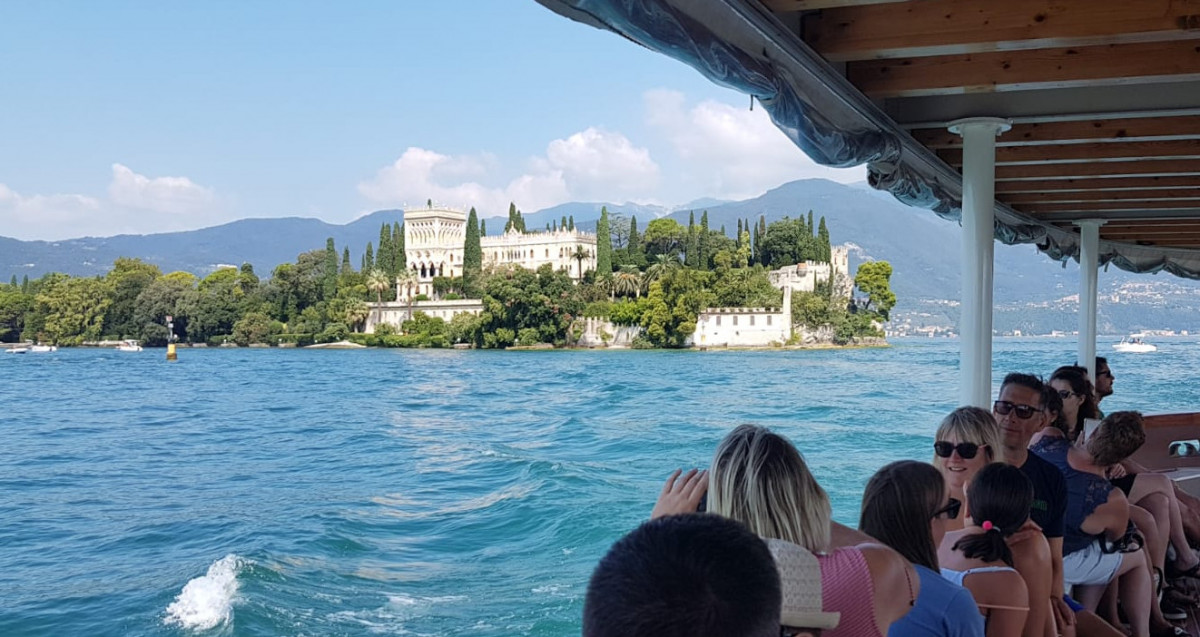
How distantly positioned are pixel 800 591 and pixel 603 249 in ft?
218

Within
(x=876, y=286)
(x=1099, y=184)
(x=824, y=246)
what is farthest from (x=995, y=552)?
(x=824, y=246)

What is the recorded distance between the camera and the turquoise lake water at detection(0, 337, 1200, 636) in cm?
905

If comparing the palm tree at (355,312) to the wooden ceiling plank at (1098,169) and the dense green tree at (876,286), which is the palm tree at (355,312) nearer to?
the dense green tree at (876,286)

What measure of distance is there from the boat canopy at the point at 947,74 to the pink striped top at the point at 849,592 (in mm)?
1117

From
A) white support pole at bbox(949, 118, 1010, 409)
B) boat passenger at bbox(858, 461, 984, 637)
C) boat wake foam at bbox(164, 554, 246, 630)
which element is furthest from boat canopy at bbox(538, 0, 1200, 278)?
boat wake foam at bbox(164, 554, 246, 630)

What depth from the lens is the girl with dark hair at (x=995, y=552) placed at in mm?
1949

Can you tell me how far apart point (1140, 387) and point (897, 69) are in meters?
30.1

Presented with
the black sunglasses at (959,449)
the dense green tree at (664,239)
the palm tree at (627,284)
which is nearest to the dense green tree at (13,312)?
the palm tree at (627,284)

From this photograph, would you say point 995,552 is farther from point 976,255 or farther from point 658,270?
point 658,270

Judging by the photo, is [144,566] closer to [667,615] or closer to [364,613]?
[364,613]

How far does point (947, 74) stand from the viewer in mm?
3174

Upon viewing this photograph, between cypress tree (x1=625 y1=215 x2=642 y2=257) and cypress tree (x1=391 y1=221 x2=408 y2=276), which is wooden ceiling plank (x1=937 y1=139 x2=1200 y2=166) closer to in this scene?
cypress tree (x1=625 y1=215 x2=642 y2=257)

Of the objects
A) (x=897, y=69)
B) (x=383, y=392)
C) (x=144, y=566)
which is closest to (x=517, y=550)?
(x=144, y=566)

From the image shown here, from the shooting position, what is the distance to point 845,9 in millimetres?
2721
